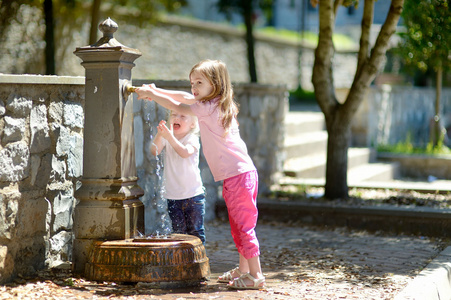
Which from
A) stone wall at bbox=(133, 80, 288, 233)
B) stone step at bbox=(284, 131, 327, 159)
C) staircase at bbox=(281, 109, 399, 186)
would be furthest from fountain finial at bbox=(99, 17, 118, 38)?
stone step at bbox=(284, 131, 327, 159)

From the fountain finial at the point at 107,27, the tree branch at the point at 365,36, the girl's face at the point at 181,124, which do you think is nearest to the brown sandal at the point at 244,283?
the girl's face at the point at 181,124

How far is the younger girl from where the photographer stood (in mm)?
4625

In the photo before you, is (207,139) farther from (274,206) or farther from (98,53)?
(274,206)

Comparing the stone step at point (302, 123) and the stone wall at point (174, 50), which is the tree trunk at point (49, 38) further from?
the stone step at point (302, 123)

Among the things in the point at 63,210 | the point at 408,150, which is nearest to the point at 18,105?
the point at 63,210

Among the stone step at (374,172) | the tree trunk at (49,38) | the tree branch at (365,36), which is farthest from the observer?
the stone step at (374,172)

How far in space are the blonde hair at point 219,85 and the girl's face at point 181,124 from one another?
44 centimetres

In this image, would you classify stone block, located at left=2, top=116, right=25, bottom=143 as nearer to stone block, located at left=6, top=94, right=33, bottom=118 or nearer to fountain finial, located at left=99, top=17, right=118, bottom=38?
stone block, located at left=6, top=94, right=33, bottom=118

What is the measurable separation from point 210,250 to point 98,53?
2114mm

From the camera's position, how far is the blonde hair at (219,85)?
4191 millimetres

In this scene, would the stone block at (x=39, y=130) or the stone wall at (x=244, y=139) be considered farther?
the stone wall at (x=244, y=139)

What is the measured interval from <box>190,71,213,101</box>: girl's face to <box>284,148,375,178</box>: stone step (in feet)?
16.8

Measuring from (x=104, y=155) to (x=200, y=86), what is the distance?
2.61 feet

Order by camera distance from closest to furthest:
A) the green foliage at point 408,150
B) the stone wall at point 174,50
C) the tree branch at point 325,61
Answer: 1. the tree branch at point 325,61
2. the stone wall at point 174,50
3. the green foliage at point 408,150
